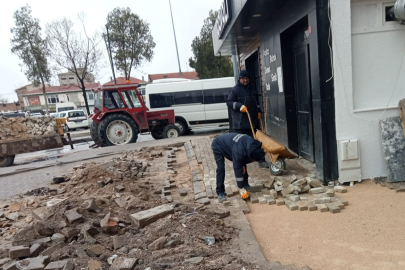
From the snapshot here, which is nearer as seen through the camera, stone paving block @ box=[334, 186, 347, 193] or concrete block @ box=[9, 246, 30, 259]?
concrete block @ box=[9, 246, 30, 259]

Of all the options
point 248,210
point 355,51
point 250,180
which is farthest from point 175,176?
point 355,51

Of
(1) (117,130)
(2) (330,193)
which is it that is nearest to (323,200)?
(2) (330,193)

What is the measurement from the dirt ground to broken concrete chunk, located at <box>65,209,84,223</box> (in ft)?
7.49

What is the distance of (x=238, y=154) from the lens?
3.98 m

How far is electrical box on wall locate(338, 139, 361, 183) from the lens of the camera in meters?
4.27

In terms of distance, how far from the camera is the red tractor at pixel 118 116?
11.0 m

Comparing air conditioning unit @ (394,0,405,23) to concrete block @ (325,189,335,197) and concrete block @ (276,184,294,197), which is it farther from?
concrete block @ (276,184,294,197)

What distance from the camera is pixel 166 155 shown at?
837 cm

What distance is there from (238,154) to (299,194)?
1192 millimetres

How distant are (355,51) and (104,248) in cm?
449

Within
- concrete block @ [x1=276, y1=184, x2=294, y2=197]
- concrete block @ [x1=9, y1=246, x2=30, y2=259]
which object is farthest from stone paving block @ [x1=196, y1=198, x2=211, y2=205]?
concrete block @ [x1=9, y1=246, x2=30, y2=259]

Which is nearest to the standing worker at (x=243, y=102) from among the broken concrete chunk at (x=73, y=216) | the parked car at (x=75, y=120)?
the broken concrete chunk at (x=73, y=216)

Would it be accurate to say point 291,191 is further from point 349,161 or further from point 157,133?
point 157,133

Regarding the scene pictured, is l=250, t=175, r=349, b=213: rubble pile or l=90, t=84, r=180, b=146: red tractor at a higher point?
l=90, t=84, r=180, b=146: red tractor
